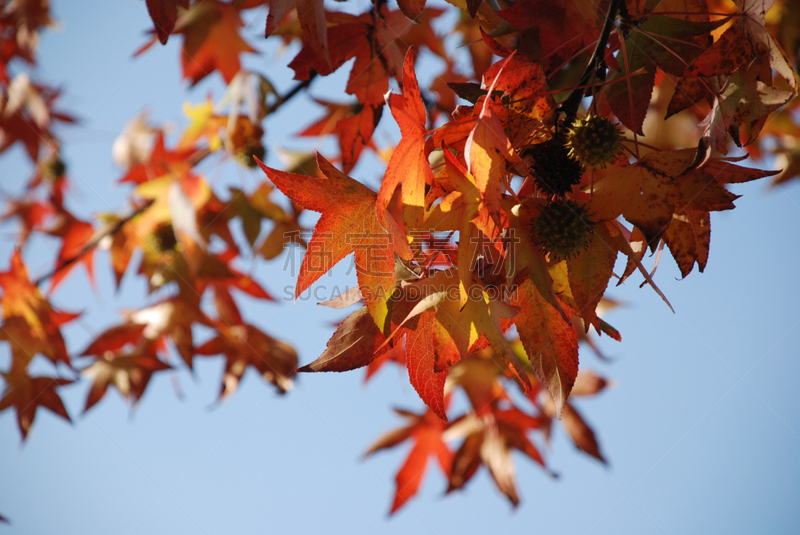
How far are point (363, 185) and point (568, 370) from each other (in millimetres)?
273

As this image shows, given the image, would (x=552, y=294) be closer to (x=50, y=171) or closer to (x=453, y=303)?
(x=453, y=303)

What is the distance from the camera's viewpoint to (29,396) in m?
1.40

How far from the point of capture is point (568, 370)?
0.50 metres

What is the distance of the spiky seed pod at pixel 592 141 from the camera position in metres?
0.52

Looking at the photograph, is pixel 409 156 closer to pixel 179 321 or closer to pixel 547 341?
pixel 547 341

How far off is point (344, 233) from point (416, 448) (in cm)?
149

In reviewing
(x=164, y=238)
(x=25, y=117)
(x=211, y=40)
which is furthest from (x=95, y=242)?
(x=25, y=117)

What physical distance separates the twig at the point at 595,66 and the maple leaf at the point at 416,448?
1.30m

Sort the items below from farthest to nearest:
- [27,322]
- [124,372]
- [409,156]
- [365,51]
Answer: [124,372] < [27,322] < [365,51] < [409,156]

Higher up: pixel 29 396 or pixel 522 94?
pixel 522 94

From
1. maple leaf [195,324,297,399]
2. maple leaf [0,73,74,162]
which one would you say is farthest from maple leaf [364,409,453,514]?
maple leaf [0,73,74,162]

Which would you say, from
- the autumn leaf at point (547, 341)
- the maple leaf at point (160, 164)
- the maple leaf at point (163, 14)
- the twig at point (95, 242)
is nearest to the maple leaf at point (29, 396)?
the twig at point (95, 242)

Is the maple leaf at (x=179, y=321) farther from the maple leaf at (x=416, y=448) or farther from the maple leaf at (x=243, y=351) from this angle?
the maple leaf at (x=416, y=448)

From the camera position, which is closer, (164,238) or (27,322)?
(27,322)
